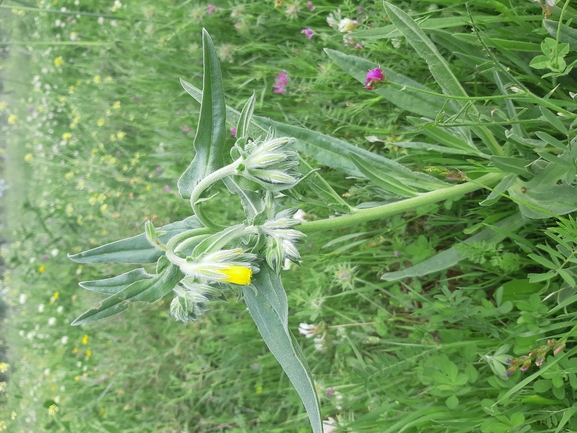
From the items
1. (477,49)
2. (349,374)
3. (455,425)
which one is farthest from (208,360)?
(477,49)

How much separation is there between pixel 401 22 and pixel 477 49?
0.44 metres

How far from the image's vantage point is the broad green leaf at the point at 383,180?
154 centimetres

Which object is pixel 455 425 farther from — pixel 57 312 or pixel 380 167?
pixel 57 312

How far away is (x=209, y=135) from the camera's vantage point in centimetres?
139

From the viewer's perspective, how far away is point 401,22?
150 centimetres

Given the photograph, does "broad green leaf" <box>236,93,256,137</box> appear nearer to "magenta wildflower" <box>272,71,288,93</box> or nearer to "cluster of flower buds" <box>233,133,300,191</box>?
"cluster of flower buds" <box>233,133,300,191</box>

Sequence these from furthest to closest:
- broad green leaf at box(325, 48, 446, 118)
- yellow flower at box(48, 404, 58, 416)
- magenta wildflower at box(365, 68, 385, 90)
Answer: yellow flower at box(48, 404, 58, 416) → broad green leaf at box(325, 48, 446, 118) → magenta wildflower at box(365, 68, 385, 90)

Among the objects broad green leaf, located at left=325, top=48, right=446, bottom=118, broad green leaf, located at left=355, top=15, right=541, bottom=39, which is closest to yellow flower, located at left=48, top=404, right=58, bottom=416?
broad green leaf, located at left=325, top=48, right=446, bottom=118

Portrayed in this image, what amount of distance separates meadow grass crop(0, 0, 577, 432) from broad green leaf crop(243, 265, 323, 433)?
17cm

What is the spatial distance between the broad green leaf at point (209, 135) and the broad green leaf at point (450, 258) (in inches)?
35.7

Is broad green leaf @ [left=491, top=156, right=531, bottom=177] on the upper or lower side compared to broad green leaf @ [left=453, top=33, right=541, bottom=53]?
lower

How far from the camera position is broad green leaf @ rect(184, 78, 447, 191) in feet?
5.35

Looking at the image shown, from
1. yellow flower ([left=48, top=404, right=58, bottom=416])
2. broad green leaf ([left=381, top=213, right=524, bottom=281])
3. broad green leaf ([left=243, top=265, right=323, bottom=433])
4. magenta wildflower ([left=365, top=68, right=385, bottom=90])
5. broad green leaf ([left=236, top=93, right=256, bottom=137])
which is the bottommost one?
yellow flower ([left=48, top=404, right=58, bottom=416])

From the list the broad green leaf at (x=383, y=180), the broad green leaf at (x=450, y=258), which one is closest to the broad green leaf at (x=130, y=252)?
the broad green leaf at (x=383, y=180)
